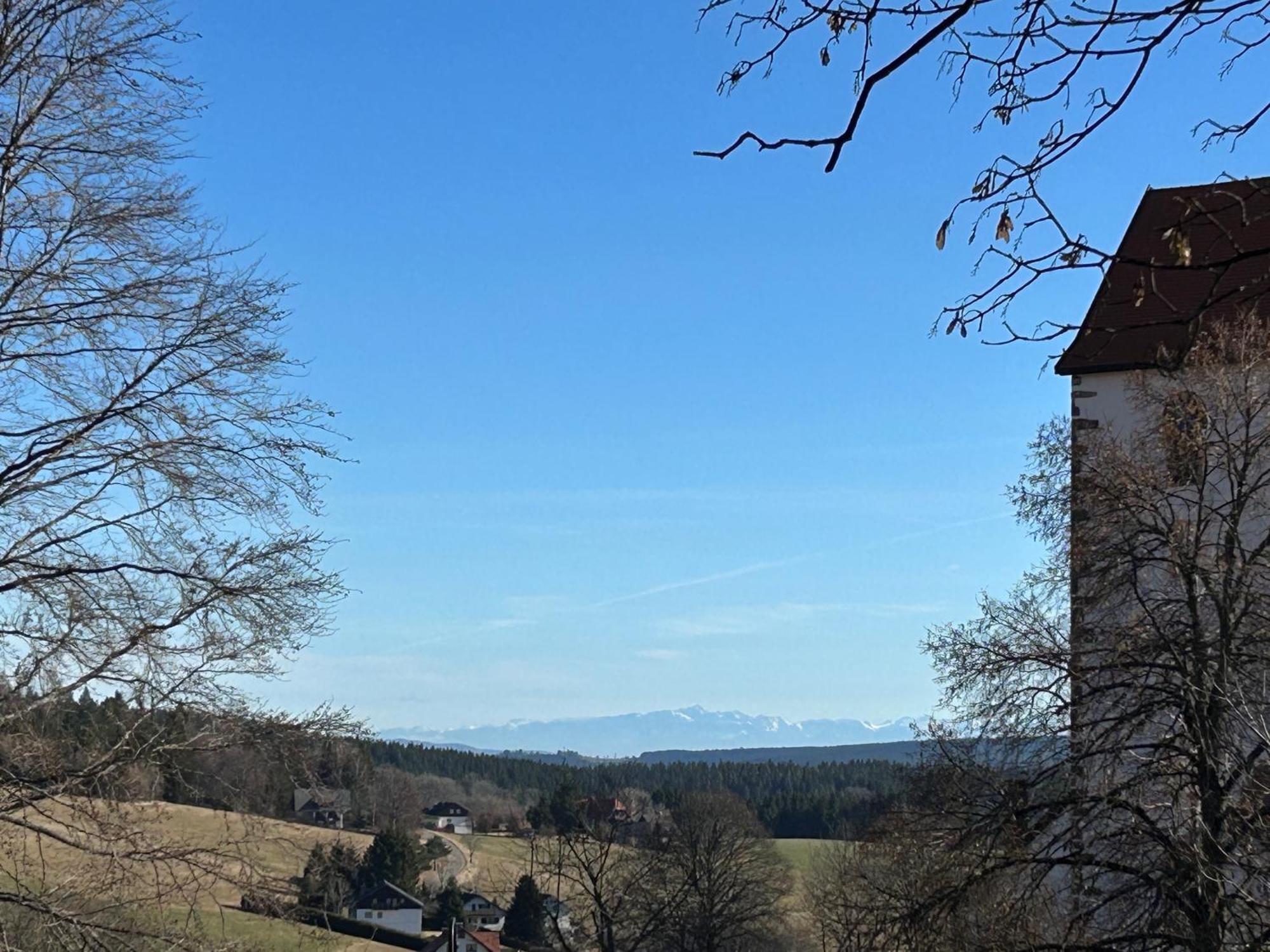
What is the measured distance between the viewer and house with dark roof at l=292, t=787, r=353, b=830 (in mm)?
9773

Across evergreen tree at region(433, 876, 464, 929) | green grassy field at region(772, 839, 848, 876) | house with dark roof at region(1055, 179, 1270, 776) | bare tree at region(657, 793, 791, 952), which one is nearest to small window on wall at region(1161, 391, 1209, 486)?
house with dark roof at region(1055, 179, 1270, 776)

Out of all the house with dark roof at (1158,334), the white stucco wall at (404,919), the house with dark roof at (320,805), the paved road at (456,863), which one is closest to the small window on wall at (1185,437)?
the house with dark roof at (1158,334)

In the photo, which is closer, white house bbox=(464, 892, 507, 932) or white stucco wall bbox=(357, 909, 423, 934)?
white stucco wall bbox=(357, 909, 423, 934)

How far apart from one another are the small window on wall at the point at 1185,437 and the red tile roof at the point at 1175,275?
53cm

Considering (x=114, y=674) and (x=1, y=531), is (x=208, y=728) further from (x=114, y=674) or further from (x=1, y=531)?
(x=1, y=531)

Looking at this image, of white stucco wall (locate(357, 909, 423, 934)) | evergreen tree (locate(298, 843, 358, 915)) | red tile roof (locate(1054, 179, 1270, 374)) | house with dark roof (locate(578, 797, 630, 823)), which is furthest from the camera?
white stucco wall (locate(357, 909, 423, 934))

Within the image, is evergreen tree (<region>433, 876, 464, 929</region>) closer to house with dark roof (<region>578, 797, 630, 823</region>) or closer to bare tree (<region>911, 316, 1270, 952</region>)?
house with dark roof (<region>578, 797, 630, 823</region>)

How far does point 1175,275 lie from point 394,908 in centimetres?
4083

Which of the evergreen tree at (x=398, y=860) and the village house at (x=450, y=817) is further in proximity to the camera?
the village house at (x=450, y=817)

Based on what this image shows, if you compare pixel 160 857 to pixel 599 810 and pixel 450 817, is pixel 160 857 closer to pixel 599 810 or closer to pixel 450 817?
pixel 599 810

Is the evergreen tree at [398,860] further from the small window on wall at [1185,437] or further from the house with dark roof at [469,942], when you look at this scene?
the small window on wall at [1185,437]

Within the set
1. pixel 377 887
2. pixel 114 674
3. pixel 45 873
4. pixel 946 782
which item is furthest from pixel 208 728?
pixel 377 887

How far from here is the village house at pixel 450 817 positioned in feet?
315

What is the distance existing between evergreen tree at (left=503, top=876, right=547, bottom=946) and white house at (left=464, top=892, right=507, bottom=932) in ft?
41.2
